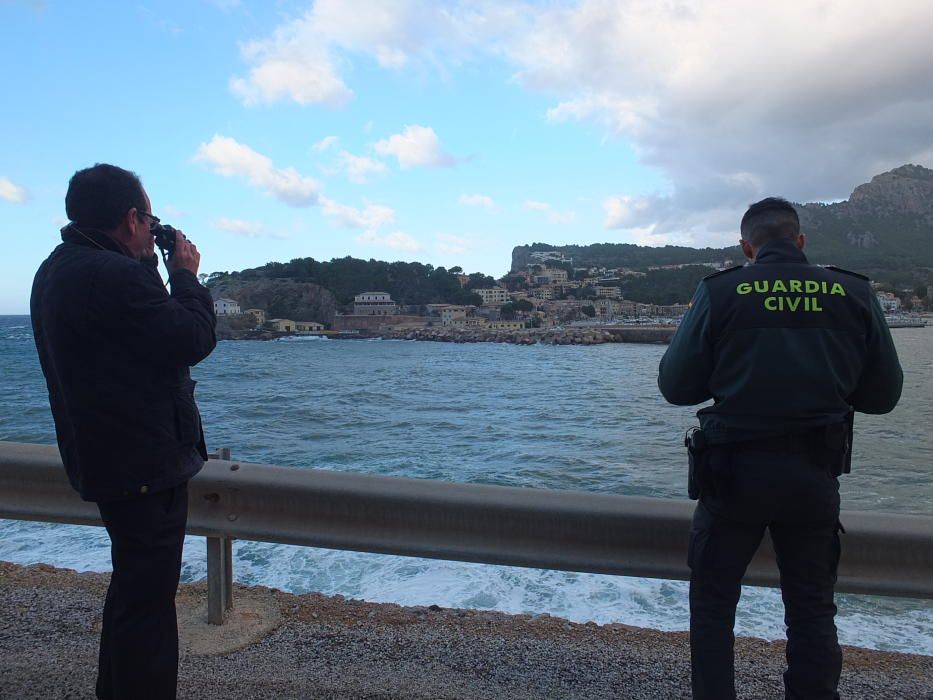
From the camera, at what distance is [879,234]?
97.6 meters

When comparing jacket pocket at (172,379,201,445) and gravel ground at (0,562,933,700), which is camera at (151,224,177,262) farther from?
gravel ground at (0,562,933,700)

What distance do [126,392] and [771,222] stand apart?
2.00 meters

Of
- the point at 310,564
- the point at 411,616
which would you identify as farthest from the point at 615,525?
the point at 310,564

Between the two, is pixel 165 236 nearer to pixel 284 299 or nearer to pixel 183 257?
pixel 183 257

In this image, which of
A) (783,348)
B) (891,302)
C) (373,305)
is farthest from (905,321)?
(783,348)

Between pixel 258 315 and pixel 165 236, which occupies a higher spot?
pixel 258 315

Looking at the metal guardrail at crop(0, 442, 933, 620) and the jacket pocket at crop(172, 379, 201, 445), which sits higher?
the jacket pocket at crop(172, 379, 201, 445)

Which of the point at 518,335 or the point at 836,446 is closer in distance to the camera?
the point at 836,446

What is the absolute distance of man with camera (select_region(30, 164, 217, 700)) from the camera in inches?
75.5

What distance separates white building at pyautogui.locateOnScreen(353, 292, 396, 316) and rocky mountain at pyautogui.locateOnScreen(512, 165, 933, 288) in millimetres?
48597

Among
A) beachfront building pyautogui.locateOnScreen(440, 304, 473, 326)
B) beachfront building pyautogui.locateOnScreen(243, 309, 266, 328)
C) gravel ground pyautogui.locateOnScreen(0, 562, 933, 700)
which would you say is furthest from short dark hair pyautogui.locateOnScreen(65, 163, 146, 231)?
beachfront building pyautogui.locateOnScreen(440, 304, 473, 326)

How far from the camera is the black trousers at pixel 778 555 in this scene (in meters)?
1.91

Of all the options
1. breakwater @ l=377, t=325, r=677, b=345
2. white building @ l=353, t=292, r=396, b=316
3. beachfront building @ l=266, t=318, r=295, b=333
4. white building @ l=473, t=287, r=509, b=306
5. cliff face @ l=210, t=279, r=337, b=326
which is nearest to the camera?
breakwater @ l=377, t=325, r=677, b=345

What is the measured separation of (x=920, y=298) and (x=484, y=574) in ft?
271
